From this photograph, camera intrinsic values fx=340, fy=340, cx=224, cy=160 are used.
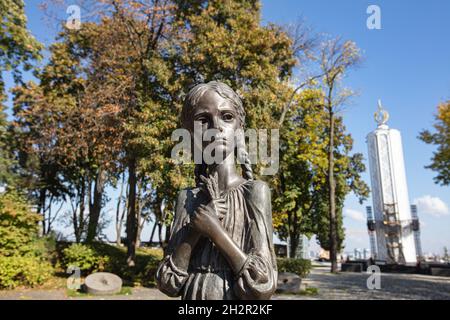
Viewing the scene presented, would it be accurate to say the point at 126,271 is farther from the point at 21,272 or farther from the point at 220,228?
the point at 220,228

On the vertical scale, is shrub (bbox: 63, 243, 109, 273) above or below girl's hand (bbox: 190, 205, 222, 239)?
below

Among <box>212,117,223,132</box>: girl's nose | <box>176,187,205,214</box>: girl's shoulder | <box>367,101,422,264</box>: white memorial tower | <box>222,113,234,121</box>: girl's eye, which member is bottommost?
<box>176,187,205,214</box>: girl's shoulder

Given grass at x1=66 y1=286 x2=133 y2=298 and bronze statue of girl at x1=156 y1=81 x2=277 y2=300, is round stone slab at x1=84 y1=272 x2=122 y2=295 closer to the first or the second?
grass at x1=66 y1=286 x2=133 y2=298

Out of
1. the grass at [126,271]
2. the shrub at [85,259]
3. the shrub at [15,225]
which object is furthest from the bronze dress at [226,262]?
the shrub at [85,259]

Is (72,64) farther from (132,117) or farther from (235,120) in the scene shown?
(235,120)

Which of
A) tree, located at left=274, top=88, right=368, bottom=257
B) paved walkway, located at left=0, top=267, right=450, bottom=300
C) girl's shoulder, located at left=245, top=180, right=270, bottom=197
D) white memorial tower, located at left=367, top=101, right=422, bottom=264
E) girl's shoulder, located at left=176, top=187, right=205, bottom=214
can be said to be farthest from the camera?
white memorial tower, located at left=367, top=101, right=422, bottom=264

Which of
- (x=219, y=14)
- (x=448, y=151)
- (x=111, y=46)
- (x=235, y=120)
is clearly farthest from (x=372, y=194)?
(x=235, y=120)

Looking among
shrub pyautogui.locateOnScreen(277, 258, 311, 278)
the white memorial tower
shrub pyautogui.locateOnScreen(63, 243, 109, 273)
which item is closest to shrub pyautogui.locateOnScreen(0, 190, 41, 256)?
shrub pyautogui.locateOnScreen(63, 243, 109, 273)

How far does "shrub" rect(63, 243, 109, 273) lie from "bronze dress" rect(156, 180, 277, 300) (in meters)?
15.2

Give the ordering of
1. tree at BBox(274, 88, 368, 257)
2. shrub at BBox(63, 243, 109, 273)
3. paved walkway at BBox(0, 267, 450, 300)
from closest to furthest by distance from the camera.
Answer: paved walkway at BBox(0, 267, 450, 300)
shrub at BBox(63, 243, 109, 273)
tree at BBox(274, 88, 368, 257)

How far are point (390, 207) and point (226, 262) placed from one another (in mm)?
24256

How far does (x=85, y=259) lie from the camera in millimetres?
15945

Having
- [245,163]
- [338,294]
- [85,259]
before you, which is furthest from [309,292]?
[245,163]

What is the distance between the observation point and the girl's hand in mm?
2240
